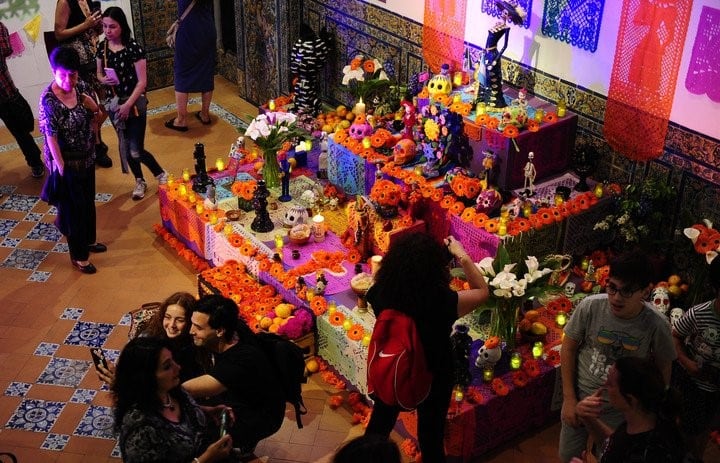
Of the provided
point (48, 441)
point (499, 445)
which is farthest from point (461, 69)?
point (48, 441)

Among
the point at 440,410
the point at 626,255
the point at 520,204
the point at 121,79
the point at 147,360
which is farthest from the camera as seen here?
the point at 121,79

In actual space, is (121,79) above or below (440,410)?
above

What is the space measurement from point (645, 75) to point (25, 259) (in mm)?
4922

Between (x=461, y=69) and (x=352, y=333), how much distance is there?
2858 millimetres

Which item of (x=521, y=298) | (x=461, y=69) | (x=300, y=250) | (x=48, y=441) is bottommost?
(x=48, y=441)

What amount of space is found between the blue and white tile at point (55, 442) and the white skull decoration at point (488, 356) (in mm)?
2513

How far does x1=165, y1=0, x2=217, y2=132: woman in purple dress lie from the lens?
8688mm

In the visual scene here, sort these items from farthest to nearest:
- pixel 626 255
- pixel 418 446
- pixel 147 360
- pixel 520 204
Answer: pixel 520 204
pixel 418 446
pixel 626 255
pixel 147 360

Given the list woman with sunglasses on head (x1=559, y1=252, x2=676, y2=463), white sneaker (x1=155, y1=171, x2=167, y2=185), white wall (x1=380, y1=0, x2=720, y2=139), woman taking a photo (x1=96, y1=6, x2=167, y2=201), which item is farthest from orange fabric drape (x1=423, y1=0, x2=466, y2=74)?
woman with sunglasses on head (x1=559, y1=252, x2=676, y2=463)

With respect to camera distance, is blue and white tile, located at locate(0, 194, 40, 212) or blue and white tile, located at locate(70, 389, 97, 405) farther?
blue and white tile, located at locate(0, 194, 40, 212)

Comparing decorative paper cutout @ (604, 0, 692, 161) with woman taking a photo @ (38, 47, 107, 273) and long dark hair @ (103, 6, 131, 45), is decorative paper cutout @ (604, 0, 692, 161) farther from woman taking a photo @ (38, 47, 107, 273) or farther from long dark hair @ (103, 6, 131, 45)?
long dark hair @ (103, 6, 131, 45)

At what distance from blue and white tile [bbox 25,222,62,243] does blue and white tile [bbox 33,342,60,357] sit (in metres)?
1.43

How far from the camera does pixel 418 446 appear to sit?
494 centimetres

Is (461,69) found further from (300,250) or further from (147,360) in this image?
(147,360)
